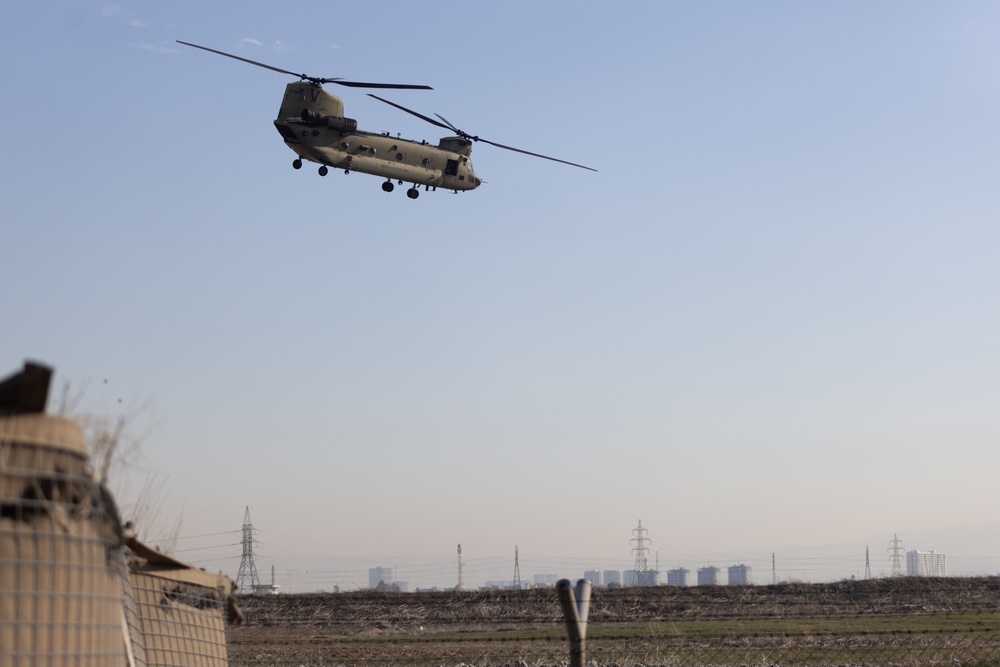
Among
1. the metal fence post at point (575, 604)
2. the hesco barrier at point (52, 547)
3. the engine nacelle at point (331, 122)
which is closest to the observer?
the hesco barrier at point (52, 547)

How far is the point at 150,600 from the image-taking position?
40.9 ft

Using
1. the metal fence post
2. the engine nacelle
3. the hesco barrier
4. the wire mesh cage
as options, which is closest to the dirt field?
the metal fence post

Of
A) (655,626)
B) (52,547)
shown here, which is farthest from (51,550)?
(655,626)

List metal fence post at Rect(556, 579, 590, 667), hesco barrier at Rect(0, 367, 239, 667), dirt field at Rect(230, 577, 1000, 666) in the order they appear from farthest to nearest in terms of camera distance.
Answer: dirt field at Rect(230, 577, 1000, 666) → metal fence post at Rect(556, 579, 590, 667) → hesco barrier at Rect(0, 367, 239, 667)

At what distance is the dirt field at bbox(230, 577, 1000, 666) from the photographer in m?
24.9

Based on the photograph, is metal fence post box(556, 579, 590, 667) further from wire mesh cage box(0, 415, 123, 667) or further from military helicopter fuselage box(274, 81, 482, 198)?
military helicopter fuselage box(274, 81, 482, 198)

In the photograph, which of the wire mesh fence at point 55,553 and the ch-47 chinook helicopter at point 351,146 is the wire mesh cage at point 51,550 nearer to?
the wire mesh fence at point 55,553

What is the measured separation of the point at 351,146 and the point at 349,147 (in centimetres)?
11

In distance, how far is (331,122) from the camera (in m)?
45.4

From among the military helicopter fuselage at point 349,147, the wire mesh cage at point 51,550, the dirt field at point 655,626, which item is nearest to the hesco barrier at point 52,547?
the wire mesh cage at point 51,550

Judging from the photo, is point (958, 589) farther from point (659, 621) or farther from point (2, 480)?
point (2, 480)

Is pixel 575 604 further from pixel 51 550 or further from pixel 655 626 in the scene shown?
pixel 655 626

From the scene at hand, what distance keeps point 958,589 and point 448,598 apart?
18359mm

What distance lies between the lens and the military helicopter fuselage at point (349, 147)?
45.2 meters
